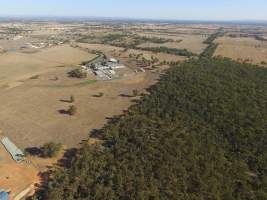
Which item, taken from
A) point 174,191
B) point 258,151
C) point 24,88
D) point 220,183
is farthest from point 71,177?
point 24,88

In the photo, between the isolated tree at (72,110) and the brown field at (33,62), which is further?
the brown field at (33,62)

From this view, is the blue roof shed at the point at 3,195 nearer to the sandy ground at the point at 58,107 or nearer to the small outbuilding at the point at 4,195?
the small outbuilding at the point at 4,195

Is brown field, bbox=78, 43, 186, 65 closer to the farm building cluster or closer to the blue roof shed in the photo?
the farm building cluster

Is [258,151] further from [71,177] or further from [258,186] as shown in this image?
[71,177]

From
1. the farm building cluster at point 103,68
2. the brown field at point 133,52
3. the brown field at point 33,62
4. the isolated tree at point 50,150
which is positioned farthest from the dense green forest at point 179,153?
the brown field at point 133,52

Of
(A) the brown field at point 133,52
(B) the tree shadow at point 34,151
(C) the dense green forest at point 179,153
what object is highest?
(A) the brown field at point 133,52

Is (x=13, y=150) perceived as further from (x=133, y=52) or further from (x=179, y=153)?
(x=133, y=52)

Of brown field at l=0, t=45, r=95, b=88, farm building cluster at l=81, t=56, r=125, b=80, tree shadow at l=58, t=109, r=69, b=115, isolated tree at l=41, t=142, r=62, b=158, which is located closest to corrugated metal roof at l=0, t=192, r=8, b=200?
isolated tree at l=41, t=142, r=62, b=158
